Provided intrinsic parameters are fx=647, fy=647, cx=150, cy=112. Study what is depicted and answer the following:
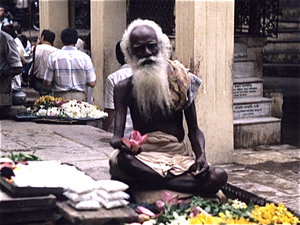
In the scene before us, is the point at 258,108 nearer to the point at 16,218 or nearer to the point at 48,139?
the point at 48,139

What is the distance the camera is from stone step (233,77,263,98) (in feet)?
29.4

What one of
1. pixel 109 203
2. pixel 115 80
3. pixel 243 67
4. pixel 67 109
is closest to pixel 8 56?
pixel 67 109

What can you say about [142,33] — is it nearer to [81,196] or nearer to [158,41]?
[158,41]

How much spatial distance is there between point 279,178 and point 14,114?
400 cm

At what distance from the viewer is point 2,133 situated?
805 cm

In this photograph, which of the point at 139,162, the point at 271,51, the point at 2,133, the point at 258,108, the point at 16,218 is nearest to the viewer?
the point at 16,218

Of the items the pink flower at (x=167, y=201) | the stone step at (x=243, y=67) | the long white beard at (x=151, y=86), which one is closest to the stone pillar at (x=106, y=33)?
the stone step at (x=243, y=67)

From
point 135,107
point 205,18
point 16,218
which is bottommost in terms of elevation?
point 16,218

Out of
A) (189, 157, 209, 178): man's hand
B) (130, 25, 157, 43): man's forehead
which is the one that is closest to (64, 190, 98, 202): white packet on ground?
(189, 157, 209, 178): man's hand

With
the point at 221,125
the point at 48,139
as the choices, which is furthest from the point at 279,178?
the point at 48,139

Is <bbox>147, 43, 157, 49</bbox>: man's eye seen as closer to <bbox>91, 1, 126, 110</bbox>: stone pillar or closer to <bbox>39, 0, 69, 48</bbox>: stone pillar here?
<bbox>91, 1, 126, 110</bbox>: stone pillar

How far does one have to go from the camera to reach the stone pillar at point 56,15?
12961 mm

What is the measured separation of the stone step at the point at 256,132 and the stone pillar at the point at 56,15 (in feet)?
18.6

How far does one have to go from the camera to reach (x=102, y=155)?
6.85 meters
